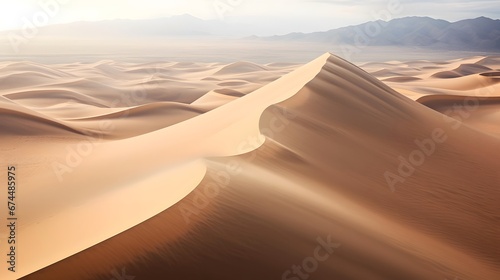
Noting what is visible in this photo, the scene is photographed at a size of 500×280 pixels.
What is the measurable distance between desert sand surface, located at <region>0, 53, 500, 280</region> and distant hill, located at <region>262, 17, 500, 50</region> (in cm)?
15126

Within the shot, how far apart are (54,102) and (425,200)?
771 inches

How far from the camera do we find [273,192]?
208 inches

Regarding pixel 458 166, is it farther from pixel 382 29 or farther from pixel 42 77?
pixel 382 29

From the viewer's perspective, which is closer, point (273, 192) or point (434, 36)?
point (273, 192)

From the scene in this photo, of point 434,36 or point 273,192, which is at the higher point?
point 434,36

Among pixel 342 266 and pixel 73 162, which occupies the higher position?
pixel 73 162

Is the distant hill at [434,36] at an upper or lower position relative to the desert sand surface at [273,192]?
upper

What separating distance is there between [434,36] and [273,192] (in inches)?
7412

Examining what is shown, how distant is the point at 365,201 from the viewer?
693 cm

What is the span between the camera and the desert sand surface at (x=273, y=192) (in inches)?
160

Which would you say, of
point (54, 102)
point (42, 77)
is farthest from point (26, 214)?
point (42, 77)

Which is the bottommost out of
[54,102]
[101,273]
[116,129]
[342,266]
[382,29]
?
[101,273]

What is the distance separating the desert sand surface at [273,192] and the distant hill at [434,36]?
15126 centimetres

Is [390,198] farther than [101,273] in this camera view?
Yes
